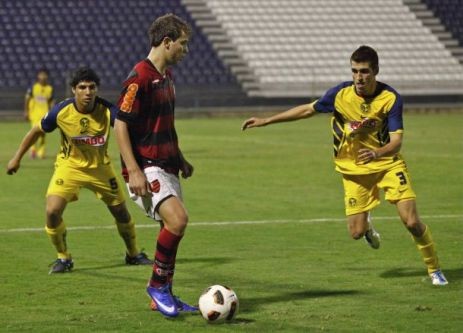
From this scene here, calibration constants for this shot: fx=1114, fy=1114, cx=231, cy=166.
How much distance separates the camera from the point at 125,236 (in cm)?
1044

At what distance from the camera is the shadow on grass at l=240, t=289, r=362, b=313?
8294 millimetres

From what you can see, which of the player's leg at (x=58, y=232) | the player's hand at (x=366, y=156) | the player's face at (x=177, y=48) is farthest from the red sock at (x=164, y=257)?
the player's leg at (x=58, y=232)

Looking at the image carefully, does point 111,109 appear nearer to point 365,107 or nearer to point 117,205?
point 117,205

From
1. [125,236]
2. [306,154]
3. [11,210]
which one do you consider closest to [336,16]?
[306,154]

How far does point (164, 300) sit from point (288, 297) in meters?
1.21

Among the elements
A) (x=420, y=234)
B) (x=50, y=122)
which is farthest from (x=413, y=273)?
(x=50, y=122)

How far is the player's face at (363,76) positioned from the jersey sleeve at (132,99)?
2.01 m

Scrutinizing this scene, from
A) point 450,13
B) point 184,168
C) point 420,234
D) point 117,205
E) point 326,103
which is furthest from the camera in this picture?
point 450,13

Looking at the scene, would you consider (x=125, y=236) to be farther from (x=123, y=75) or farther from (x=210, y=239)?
(x=123, y=75)

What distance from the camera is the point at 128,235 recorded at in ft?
34.2

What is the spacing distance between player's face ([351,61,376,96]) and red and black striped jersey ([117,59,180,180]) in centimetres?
175

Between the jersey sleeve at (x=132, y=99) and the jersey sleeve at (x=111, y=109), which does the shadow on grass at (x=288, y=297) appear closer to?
→ the jersey sleeve at (x=132, y=99)

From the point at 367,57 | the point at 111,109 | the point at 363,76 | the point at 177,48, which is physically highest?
→ the point at 177,48

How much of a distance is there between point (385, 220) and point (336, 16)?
35658mm
